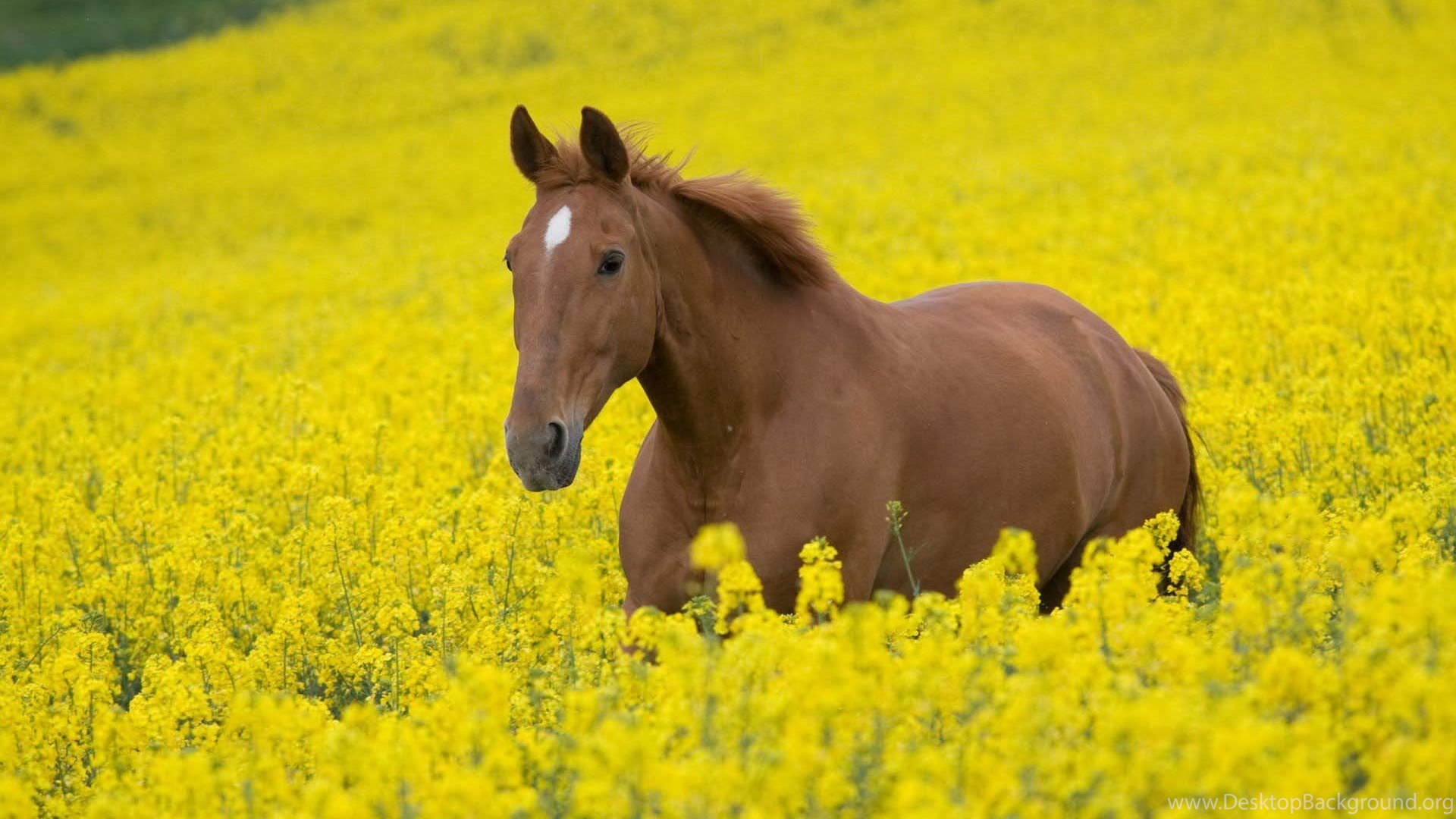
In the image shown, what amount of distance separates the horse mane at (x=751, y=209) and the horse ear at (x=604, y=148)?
0.44 ft

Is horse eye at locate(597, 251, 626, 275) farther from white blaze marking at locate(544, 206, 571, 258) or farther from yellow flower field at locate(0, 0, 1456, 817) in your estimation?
yellow flower field at locate(0, 0, 1456, 817)

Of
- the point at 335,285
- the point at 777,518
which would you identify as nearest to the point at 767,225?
the point at 777,518

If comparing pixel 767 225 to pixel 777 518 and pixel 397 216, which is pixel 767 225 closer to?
pixel 777 518

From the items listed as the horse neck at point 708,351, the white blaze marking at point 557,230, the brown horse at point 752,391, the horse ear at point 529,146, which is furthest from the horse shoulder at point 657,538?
the horse ear at point 529,146

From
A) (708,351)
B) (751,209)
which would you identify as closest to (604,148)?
(751,209)

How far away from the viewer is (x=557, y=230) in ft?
14.4

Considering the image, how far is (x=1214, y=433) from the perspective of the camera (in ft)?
22.9

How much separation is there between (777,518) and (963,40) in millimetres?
30208

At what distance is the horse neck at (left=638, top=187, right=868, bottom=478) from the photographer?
4.68m

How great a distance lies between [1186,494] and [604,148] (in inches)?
124

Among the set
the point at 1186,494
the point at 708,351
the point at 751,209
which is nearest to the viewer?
the point at 708,351

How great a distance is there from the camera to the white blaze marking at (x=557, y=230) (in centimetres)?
436

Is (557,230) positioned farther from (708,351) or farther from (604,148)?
(708,351)

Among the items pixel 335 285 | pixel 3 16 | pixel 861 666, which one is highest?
pixel 3 16
